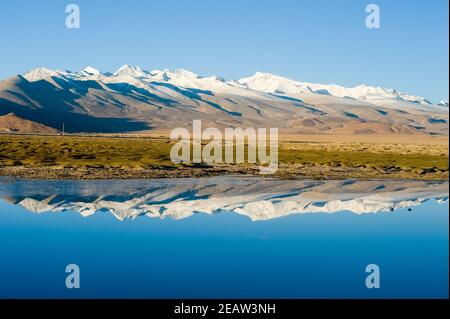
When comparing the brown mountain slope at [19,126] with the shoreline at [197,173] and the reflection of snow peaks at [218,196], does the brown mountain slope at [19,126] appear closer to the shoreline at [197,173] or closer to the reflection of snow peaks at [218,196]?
the shoreline at [197,173]

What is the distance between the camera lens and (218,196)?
27844mm

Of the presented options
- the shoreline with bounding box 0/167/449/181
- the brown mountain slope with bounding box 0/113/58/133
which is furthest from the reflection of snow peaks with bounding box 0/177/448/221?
the brown mountain slope with bounding box 0/113/58/133

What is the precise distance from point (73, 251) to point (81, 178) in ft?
64.5

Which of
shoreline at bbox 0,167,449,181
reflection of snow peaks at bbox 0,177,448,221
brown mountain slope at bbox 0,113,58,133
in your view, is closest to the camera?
reflection of snow peaks at bbox 0,177,448,221

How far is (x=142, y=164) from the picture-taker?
45.0 m

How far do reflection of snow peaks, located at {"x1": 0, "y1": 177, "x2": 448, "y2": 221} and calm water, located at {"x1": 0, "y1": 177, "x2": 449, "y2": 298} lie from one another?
0.07m

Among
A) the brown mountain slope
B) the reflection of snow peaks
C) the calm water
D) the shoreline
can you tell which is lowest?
the calm water

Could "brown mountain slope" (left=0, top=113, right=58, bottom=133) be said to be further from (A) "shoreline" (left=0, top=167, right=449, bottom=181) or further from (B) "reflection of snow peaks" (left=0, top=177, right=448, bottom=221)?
(B) "reflection of snow peaks" (left=0, top=177, right=448, bottom=221)

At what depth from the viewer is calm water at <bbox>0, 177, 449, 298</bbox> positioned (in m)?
12.6

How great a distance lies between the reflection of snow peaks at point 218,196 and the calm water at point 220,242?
0.07 metres

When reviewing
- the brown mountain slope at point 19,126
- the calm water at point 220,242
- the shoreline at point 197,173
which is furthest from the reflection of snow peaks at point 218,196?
the brown mountain slope at point 19,126

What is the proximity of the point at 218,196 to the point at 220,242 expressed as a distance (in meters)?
10.8

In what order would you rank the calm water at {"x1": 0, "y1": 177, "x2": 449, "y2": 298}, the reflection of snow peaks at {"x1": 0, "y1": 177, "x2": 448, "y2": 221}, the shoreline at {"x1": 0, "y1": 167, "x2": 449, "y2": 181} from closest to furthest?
the calm water at {"x1": 0, "y1": 177, "x2": 449, "y2": 298} < the reflection of snow peaks at {"x1": 0, "y1": 177, "x2": 448, "y2": 221} < the shoreline at {"x1": 0, "y1": 167, "x2": 449, "y2": 181}

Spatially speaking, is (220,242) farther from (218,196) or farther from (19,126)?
(19,126)
